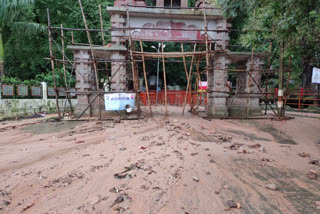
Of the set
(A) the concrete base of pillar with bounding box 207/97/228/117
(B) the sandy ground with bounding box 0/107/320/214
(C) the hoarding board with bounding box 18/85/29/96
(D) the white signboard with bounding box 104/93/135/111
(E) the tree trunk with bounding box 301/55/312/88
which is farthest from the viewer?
(E) the tree trunk with bounding box 301/55/312/88

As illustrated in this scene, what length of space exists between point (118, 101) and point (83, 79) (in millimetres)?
2157

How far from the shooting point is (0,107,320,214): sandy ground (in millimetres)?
2303

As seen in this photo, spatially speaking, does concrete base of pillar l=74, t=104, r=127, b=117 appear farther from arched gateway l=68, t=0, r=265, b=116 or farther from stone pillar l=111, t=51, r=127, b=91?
stone pillar l=111, t=51, r=127, b=91

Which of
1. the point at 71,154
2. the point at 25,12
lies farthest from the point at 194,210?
the point at 25,12

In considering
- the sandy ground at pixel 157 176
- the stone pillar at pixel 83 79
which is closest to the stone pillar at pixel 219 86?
the sandy ground at pixel 157 176

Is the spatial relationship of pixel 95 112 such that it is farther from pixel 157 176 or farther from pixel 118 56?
pixel 157 176

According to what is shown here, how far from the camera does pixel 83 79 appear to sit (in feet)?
28.0

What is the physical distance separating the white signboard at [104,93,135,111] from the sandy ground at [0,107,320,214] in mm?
2835

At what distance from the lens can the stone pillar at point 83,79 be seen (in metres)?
8.51

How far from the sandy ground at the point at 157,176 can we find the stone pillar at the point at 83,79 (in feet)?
11.9

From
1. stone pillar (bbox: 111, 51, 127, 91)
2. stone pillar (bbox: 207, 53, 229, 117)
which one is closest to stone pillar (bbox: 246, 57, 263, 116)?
stone pillar (bbox: 207, 53, 229, 117)

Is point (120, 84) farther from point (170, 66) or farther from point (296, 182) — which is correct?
point (170, 66)

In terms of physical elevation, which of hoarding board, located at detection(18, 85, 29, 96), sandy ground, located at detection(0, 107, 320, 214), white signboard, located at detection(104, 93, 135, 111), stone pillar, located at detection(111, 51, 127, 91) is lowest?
sandy ground, located at detection(0, 107, 320, 214)

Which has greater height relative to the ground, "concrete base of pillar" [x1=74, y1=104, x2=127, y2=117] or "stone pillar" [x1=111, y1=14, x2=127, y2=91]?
"stone pillar" [x1=111, y1=14, x2=127, y2=91]
